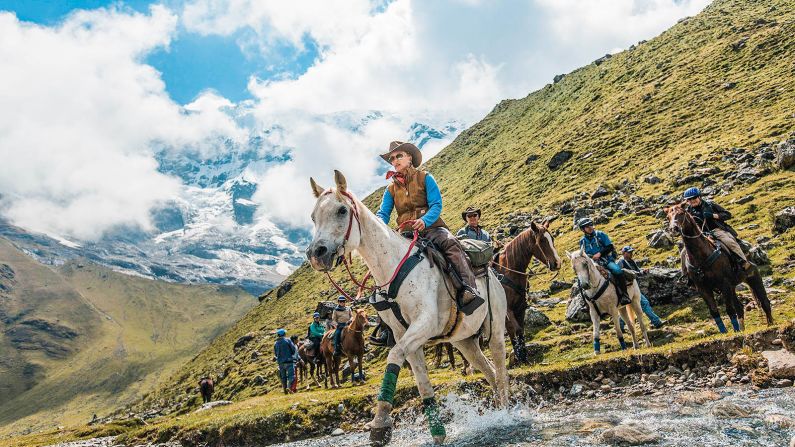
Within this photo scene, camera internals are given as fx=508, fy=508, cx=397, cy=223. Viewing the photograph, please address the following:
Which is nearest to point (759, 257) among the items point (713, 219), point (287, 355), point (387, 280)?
point (713, 219)

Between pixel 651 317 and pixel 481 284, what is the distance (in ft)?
44.6

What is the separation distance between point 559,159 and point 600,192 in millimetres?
25139

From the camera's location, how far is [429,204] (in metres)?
8.56

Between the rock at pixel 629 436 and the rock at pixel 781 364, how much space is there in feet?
13.2

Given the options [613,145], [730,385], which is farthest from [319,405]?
[613,145]

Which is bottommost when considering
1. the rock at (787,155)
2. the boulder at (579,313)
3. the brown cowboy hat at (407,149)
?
the boulder at (579,313)

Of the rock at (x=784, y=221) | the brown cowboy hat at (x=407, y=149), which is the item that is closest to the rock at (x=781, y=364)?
the brown cowboy hat at (x=407, y=149)

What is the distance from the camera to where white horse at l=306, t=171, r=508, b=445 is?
6.71m

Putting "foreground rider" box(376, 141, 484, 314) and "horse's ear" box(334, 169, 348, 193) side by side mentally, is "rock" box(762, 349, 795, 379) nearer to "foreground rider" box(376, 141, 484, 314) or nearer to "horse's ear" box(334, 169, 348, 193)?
"foreground rider" box(376, 141, 484, 314)

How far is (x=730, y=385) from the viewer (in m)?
9.27

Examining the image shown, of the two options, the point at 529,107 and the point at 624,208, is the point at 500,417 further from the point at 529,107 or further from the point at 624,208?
the point at 529,107

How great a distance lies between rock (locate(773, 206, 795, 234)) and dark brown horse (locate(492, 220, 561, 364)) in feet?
61.1

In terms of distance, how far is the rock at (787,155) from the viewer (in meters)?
37.3

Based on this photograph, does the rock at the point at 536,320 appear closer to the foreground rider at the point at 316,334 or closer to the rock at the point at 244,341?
the foreground rider at the point at 316,334
